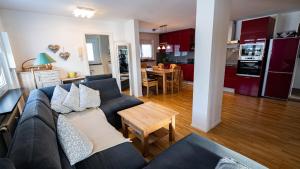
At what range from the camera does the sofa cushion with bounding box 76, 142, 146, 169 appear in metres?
1.22

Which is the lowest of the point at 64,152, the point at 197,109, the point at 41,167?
the point at 197,109

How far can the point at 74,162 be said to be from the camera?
1139 millimetres

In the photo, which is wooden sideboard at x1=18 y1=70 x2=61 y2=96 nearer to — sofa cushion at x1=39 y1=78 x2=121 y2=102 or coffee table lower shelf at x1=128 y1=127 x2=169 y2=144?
sofa cushion at x1=39 y1=78 x2=121 y2=102

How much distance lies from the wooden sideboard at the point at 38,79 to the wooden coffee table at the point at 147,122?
232cm

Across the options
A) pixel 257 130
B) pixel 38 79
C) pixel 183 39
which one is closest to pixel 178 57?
pixel 183 39

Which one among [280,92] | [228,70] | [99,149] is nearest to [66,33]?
[99,149]

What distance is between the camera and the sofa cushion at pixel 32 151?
785 millimetres

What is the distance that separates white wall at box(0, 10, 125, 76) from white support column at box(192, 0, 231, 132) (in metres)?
3.06

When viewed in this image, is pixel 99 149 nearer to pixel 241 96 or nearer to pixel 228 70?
pixel 241 96

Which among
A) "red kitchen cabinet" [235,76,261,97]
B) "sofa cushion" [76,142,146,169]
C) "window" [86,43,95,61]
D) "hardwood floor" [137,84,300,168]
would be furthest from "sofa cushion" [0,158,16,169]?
"window" [86,43,95,61]

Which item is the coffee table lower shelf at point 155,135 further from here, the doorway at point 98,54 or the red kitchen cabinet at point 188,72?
the doorway at point 98,54

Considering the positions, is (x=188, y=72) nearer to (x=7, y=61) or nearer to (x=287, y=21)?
(x=287, y=21)

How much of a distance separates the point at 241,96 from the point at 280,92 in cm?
89

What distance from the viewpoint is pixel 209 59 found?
2.21 m
